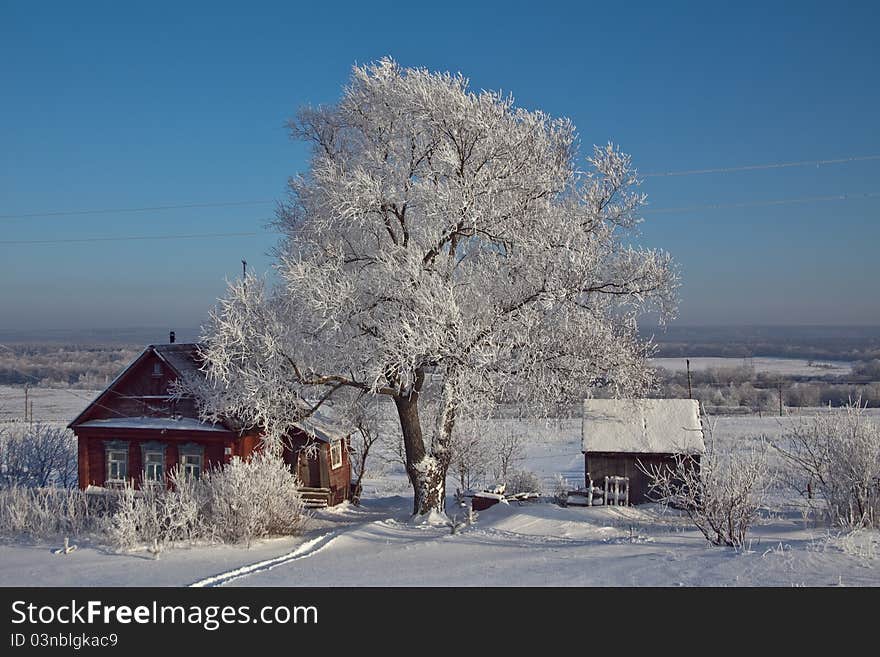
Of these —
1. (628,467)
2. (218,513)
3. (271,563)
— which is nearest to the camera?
(271,563)

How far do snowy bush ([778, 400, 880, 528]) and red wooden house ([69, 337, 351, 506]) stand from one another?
13.8m

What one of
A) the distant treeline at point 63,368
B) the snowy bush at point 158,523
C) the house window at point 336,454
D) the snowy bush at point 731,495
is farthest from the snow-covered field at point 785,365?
the distant treeline at point 63,368

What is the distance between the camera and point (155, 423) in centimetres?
2119

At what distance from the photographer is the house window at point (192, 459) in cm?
2084

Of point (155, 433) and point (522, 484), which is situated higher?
point (155, 433)

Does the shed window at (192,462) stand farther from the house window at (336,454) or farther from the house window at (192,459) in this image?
the house window at (336,454)

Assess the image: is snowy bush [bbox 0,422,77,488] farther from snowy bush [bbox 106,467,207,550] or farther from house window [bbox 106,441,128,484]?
snowy bush [bbox 106,467,207,550]

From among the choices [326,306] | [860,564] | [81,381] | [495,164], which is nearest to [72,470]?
[326,306]

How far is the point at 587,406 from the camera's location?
25234 mm

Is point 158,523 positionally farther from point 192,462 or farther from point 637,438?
point 637,438

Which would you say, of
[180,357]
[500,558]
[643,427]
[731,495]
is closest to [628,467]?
[643,427]

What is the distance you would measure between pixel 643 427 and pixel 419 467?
1054cm

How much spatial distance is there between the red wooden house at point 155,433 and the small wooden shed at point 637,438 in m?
9.44

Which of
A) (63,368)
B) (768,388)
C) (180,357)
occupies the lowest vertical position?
(768,388)
